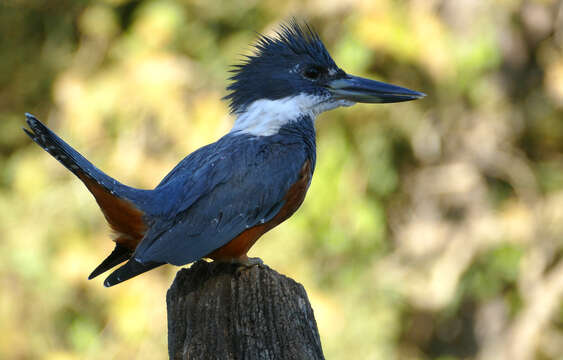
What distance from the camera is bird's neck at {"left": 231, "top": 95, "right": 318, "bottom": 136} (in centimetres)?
379

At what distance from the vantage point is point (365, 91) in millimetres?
4035

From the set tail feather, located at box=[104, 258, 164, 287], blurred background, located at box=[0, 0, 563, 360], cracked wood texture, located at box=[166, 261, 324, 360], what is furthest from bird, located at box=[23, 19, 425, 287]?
blurred background, located at box=[0, 0, 563, 360]

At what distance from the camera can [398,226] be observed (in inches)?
343

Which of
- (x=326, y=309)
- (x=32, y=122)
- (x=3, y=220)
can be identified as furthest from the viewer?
(x=3, y=220)

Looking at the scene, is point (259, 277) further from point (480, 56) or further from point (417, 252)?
point (417, 252)

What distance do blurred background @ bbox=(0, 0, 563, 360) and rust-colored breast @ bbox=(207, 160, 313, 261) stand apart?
3328mm

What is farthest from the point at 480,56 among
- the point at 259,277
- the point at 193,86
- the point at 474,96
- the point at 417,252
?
the point at 259,277

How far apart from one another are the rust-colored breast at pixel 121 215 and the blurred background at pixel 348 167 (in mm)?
3448

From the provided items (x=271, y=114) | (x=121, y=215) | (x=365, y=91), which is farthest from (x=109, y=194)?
(x=365, y=91)

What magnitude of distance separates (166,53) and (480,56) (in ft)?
9.54

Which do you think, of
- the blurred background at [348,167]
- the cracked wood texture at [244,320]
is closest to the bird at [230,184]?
the cracked wood texture at [244,320]

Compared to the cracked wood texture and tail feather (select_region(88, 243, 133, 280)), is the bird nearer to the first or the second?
tail feather (select_region(88, 243, 133, 280))

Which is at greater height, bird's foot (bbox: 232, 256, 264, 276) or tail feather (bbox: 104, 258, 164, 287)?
bird's foot (bbox: 232, 256, 264, 276)

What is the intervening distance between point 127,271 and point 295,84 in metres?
1.38
